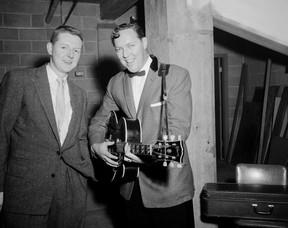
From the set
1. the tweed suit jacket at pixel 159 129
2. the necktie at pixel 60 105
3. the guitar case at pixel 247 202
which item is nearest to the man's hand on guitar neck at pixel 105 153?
the tweed suit jacket at pixel 159 129

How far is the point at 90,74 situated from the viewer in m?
5.13

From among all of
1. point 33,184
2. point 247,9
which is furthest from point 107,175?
point 247,9

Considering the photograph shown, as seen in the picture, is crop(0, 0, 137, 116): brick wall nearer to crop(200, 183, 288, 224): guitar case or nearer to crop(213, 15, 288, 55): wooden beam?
crop(213, 15, 288, 55): wooden beam

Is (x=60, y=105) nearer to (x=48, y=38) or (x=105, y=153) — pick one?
(x=105, y=153)

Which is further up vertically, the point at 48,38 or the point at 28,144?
the point at 48,38

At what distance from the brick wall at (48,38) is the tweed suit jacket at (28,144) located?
2.91 metres

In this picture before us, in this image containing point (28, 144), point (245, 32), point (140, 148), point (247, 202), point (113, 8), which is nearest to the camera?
point (140, 148)

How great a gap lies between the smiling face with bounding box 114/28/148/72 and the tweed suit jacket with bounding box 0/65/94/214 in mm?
573

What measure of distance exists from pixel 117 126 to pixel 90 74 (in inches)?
119

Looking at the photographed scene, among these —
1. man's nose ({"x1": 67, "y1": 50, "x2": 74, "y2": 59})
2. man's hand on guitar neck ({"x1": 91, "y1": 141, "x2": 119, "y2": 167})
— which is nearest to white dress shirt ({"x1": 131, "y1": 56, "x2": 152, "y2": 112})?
man's hand on guitar neck ({"x1": 91, "y1": 141, "x2": 119, "y2": 167})

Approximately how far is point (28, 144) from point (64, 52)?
2.28 ft

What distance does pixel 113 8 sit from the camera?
15.0 ft

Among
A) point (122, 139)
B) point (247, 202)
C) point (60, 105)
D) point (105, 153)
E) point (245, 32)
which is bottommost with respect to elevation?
point (247, 202)

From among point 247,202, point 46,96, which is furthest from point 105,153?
point 247,202
